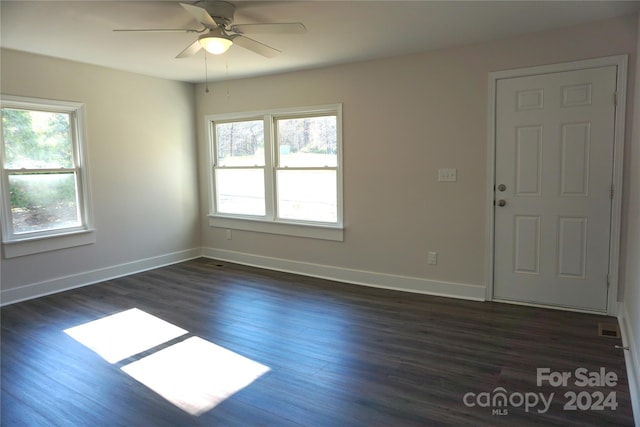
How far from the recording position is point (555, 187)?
355 cm

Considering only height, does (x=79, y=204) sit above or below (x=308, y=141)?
below

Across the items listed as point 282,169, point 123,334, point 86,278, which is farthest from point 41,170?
point 282,169

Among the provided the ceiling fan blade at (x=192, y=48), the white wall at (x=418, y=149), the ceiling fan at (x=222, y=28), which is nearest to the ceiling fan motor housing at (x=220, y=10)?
the ceiling fan at (x=222, y=28)

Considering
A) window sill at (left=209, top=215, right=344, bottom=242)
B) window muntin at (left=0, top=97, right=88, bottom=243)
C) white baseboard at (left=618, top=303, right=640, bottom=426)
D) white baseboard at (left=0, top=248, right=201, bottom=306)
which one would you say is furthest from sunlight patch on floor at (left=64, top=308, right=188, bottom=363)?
white baseboard at (left=618, top=303, right=640, bottom=426)

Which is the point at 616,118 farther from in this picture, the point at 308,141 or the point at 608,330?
the point at 308,141

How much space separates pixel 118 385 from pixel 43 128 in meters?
3.06

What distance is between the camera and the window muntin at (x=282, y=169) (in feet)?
15.7

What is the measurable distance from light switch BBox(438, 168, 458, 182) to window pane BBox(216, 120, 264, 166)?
7.67 feet

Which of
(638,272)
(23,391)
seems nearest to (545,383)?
(638,272)

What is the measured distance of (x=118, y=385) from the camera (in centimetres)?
252

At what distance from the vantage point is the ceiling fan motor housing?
107 inches

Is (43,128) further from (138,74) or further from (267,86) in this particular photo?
(267,86)

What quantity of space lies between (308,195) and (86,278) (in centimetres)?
271

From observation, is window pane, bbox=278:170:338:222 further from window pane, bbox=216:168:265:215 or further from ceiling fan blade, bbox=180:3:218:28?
ceiling fan blade, bbox=180:3:218:28
